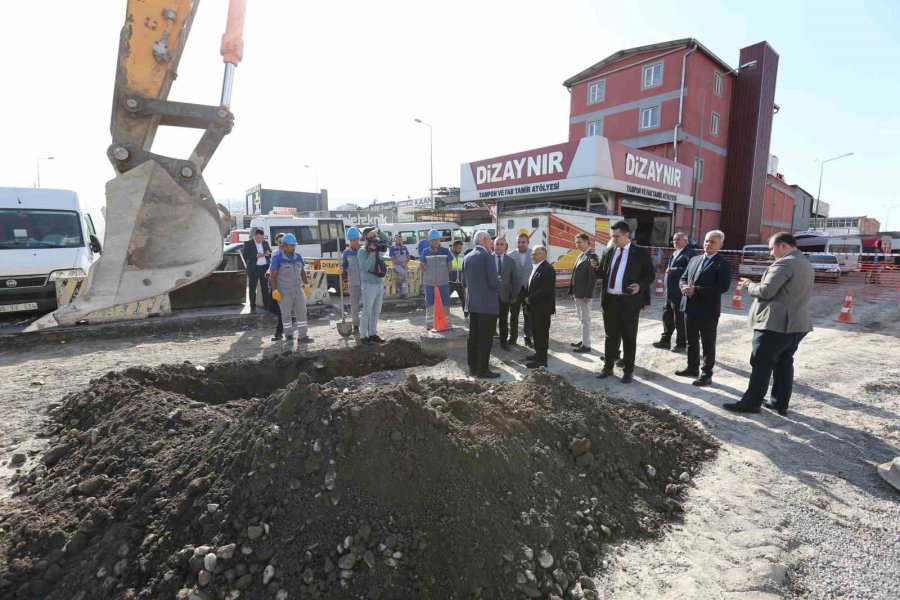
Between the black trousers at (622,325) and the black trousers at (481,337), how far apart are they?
1380 mm

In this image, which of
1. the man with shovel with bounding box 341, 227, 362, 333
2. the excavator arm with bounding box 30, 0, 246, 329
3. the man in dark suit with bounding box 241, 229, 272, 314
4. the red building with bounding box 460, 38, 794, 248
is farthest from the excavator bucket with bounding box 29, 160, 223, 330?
the red building with bounding box 460, 38, 794, 248

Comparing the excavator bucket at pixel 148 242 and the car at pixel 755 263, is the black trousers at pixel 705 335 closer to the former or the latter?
the excavator bucket at pixel 148 242

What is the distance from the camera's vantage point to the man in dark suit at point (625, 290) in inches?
208

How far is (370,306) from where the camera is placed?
714cm

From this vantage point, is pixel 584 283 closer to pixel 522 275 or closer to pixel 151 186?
pixel 522 275

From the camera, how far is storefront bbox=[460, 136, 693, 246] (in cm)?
1686

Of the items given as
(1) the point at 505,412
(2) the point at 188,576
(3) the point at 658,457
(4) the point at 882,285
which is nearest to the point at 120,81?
(2) the point at 188,576

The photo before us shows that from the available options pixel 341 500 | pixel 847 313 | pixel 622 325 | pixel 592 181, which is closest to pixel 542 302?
pixel 622 325

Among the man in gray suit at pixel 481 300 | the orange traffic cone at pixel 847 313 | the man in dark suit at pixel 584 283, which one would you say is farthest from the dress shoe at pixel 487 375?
the orange traffic cone at pixel 847 313

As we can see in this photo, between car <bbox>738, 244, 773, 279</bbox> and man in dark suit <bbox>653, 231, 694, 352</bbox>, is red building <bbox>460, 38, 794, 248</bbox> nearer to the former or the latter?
car <bbox>738, 244, 773, 279</bbox>

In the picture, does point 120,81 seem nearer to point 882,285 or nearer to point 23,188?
point 23,188

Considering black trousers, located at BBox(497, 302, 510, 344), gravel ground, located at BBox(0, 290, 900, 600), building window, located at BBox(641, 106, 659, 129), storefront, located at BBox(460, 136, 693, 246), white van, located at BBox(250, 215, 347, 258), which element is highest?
building window, located at BBox(641, 106, 659, 129)

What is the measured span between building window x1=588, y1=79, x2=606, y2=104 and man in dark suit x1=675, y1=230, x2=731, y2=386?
76.4 feet

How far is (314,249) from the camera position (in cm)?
1697
